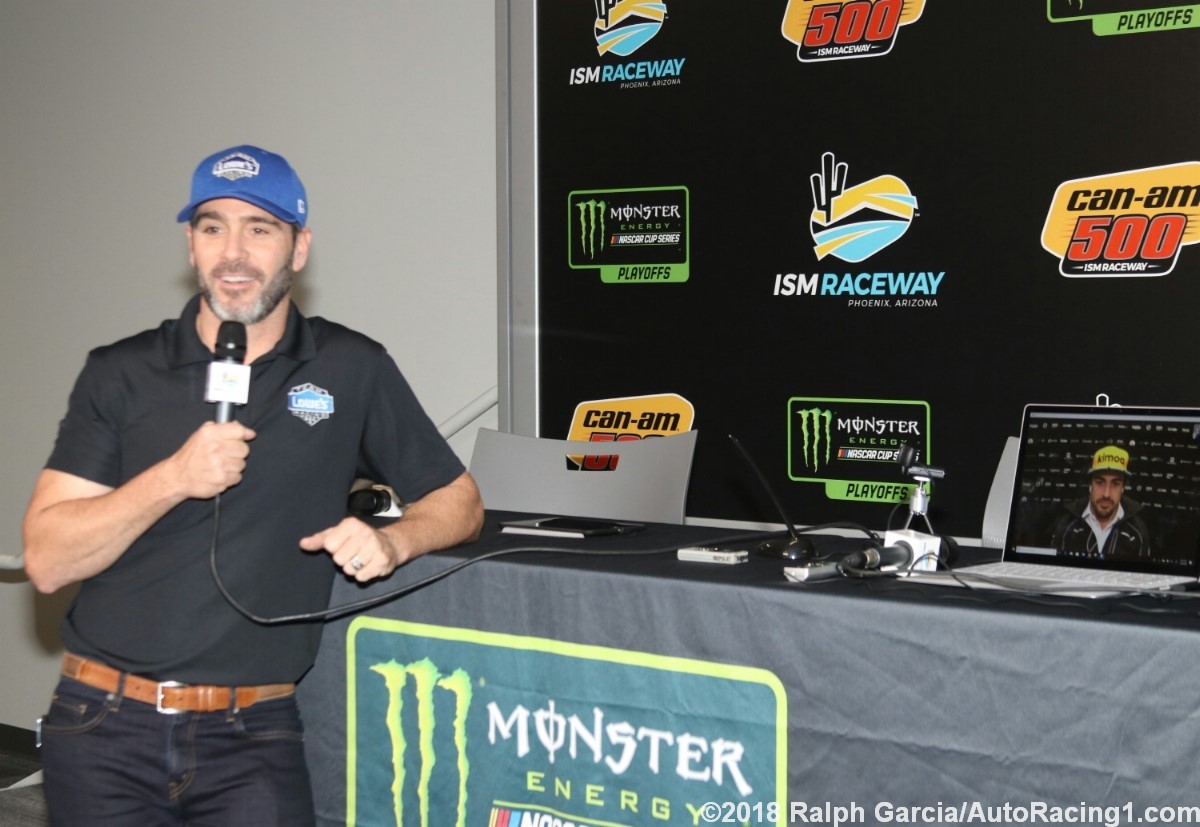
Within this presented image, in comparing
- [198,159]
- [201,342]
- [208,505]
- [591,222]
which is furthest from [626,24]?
[208,505]

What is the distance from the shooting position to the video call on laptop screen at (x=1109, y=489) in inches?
68.2

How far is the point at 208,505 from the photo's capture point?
1851 mm

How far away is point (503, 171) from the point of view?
383cm

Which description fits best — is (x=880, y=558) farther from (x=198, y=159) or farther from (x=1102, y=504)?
(x=198, y=159)

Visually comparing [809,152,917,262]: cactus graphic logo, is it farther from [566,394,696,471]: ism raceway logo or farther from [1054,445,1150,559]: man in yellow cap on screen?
[1054,445,1150,559]: man in yellow cap on screen

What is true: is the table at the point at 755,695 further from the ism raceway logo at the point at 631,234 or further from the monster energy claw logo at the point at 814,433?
the ism raceway logo at the point at 631,234

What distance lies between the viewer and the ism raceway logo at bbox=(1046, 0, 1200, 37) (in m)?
2.92

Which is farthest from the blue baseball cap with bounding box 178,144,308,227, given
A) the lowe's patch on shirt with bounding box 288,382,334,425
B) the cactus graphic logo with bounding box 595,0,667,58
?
the cactus graphic logo with bounding box 595,0,667,58

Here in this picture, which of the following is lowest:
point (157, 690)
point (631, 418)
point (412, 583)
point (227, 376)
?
point (157, 690)

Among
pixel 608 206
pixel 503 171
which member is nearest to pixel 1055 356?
pixel 608 206

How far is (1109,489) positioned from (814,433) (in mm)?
1635

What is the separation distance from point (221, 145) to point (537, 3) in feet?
4.49

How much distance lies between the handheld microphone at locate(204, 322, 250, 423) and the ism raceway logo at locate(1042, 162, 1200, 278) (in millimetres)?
2186

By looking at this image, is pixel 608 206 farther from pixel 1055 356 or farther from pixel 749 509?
pixel 1055 356
